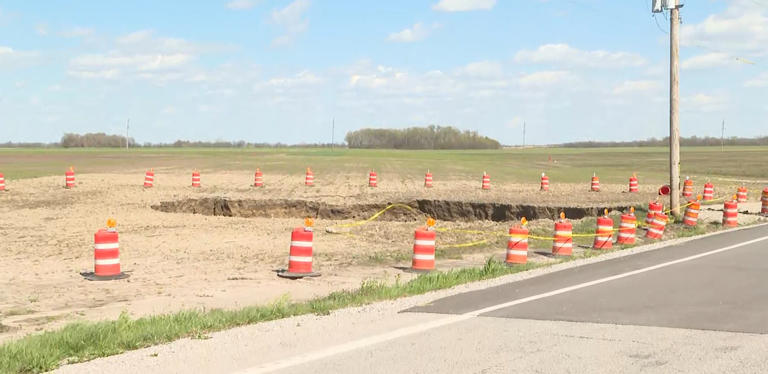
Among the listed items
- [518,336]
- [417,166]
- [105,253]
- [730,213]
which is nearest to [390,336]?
[518,336]

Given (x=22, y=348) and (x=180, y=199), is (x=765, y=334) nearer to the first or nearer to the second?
(x=22, y=348)

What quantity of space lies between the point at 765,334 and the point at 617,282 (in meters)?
4.30

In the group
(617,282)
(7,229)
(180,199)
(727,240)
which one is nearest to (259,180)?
(180,199)

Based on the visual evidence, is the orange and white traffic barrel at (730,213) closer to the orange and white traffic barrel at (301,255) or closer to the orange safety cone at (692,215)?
the orange safety cone at (692,215)

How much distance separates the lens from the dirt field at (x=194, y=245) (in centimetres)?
1267

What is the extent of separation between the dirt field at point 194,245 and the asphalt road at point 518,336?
2937 mm

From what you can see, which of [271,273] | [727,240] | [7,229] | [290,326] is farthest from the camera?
[7,229]

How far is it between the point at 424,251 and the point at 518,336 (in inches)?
274

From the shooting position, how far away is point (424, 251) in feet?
51.5

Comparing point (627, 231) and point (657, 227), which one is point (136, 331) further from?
point (657, 227)

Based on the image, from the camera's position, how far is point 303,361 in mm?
7660

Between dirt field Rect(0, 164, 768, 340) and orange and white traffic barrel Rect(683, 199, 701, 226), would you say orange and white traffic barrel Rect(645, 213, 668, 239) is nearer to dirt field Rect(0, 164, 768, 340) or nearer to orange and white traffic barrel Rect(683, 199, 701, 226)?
dirt field Rect(0, 164, 768, 340)

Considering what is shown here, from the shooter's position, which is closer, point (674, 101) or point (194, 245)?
point (194, 245)

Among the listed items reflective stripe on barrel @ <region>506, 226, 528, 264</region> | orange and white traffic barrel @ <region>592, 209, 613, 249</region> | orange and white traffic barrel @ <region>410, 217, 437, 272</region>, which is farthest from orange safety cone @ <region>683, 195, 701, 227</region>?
orange and white traffic barrel @ <region>410, 217, 437, 272</region>
